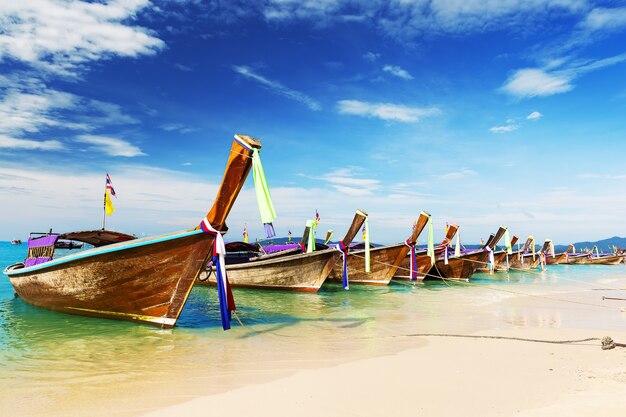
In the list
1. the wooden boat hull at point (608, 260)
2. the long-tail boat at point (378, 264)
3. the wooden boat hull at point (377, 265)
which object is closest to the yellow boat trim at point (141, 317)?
the long-tail boat at point (378, 264)

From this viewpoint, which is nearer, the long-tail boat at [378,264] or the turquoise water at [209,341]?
the turquoise water at [209,341]

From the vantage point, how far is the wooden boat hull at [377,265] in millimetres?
19781

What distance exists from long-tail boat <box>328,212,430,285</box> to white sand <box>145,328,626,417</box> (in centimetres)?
1237

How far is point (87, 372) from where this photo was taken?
20.9 feet

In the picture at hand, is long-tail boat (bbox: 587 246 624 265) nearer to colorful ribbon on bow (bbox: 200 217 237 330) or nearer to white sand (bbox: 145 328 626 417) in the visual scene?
white sand (bbox: 145 328 626 417)

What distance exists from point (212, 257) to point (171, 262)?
3.19 ft

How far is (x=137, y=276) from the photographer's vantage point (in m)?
9.03

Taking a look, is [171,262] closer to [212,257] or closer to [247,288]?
[212,257]

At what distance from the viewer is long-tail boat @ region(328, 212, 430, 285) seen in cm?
1962

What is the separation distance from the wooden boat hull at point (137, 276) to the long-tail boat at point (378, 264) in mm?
11548

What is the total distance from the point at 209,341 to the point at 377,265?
42.5ft

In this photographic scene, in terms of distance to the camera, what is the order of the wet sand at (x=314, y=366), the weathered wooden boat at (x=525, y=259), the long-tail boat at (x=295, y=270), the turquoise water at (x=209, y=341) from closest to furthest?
the wet sand at (x=314, y=366) < the turquoise water at (x=209, y=341) < the long-tail boat at (x=295, y=270) < the weathered wooden boat at (x=525, y=259)

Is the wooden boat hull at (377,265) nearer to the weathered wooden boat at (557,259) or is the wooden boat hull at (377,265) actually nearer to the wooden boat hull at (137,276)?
the wooden boat hull at (137,276)

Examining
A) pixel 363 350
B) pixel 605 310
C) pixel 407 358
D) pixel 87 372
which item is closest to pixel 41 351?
pixel 87 372
